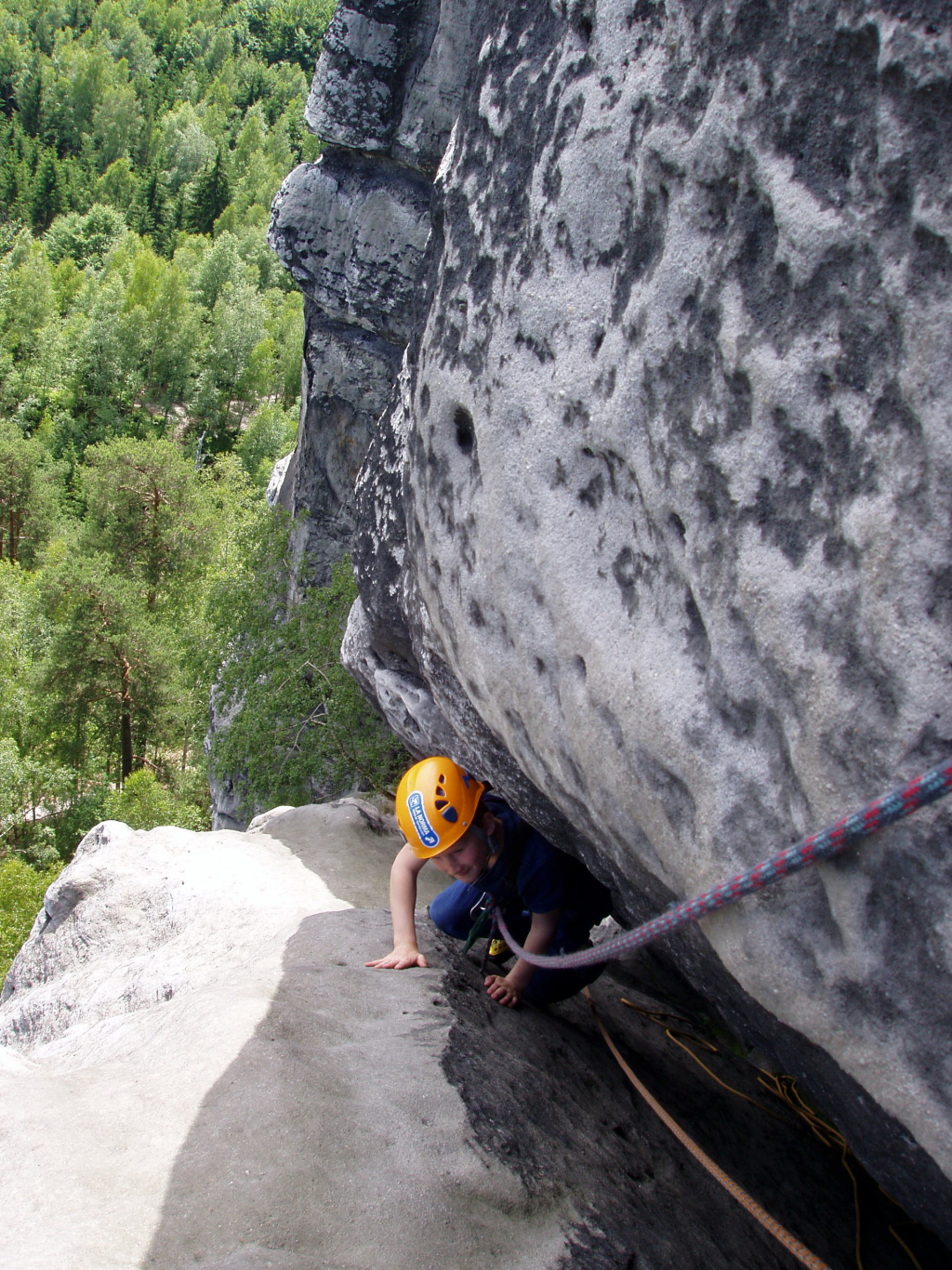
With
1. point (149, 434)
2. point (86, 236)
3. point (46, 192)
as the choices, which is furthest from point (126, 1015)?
point (46, 192)

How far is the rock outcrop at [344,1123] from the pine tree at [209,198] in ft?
223

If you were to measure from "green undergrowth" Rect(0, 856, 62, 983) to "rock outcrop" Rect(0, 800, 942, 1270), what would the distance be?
9.80 metres

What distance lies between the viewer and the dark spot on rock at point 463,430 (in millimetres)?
3123

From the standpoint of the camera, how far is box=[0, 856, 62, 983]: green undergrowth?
13.4 metres

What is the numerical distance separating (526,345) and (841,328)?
1115mm

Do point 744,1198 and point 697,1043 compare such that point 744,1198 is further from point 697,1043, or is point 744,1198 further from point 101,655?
point 101,655

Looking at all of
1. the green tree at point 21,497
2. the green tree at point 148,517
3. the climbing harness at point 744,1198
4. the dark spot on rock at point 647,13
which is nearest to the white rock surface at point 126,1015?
the climbing harness at point 744,1198

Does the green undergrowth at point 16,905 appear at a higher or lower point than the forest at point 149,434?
lower

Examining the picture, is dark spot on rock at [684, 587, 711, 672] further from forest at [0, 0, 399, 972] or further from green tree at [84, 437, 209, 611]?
green tree at [84, 437, 209, 611]

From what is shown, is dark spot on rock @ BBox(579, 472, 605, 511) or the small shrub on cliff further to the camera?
the small shrub on cliff

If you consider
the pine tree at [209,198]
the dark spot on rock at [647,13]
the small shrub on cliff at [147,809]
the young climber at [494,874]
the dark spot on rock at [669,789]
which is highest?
the pine tree at [209,198]

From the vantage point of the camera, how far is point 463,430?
10.5 ft

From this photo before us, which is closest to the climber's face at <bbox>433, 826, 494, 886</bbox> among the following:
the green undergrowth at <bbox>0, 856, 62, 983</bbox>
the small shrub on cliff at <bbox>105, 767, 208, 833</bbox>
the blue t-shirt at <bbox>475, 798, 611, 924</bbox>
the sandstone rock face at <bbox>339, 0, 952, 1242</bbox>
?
the blue t-shirt at <bbox>475, 798, 611, 924</bbox>

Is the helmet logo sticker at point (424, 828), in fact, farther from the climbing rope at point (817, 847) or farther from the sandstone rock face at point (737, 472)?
the climbing rope at point (817, 847)
